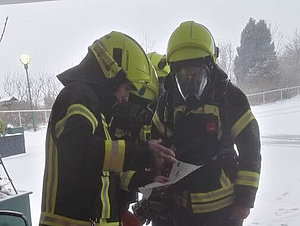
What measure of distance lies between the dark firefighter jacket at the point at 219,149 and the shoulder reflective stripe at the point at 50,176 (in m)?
0.45

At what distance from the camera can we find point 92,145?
38.9 inches

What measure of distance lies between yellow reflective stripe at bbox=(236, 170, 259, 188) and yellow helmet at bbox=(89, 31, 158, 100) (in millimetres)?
397

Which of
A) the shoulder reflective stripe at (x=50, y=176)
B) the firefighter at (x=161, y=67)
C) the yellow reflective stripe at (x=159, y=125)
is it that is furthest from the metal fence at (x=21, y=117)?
the shoulder reflective stripe at (x=50, y=176)

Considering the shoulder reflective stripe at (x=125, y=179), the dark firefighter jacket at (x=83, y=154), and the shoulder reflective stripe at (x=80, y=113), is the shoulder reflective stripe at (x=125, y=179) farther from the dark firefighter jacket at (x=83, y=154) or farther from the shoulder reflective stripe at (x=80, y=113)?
the shoulder reflective stripe at (x=80, y=113)

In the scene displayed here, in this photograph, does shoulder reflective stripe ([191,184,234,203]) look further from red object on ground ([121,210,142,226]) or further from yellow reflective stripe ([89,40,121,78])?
yellow reflective stripe ([89,40,121,78])

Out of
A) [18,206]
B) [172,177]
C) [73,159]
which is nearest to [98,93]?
[73,159]

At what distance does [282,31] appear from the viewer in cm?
192

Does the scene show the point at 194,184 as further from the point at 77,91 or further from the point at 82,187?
the point at 77,91

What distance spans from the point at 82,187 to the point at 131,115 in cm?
30

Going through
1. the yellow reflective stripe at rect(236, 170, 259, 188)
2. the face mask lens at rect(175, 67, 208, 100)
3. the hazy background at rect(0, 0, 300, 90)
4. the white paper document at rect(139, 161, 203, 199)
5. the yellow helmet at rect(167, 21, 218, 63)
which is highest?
the hazy background at rect(0, 0, 300, 90)

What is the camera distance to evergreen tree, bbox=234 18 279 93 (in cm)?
187

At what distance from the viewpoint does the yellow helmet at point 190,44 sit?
4.46 ft

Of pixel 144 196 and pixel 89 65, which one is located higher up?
pixel 89 65

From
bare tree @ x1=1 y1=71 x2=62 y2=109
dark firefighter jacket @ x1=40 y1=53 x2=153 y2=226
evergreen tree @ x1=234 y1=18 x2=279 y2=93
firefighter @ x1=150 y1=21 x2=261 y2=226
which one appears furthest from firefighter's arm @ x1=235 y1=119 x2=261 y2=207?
bare tree @ x1=1 y1=71 x2=62 y2=109
